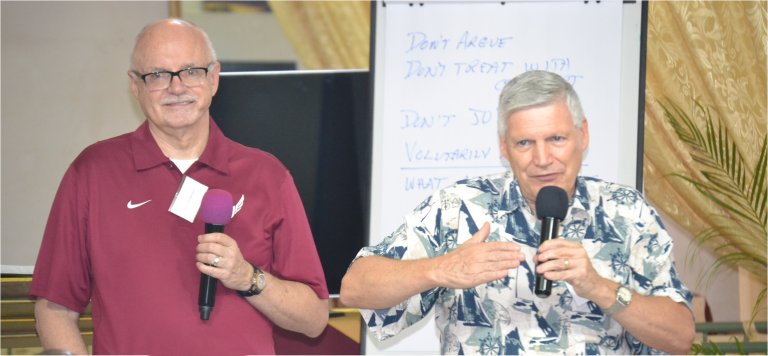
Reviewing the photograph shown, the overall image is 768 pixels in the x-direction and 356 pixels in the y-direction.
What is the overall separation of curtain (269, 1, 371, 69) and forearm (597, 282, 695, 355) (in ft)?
9.14

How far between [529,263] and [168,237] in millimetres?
973

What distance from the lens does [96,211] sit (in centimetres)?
259

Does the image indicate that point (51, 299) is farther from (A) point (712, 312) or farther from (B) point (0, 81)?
(A) point (712, 312)

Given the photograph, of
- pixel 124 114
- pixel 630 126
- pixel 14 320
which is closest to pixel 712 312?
pixel 630 126

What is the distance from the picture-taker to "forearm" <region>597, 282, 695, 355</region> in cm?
212

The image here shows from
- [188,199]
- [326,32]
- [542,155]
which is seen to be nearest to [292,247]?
[188,199]

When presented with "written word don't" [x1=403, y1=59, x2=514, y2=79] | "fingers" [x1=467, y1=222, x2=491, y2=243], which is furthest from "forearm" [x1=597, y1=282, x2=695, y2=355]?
"written word don't" [x1=403, y1=59, x2=514, y2=79]

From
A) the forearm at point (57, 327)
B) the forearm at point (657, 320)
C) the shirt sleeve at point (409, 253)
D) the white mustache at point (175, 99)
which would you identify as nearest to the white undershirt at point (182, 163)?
the white mustache at point (175, 99)

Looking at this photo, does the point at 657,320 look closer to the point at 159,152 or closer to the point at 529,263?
the point at 529,263

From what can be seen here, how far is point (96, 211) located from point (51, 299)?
0.85ft

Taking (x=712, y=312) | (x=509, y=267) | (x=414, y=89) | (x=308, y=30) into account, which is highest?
(x=308, y=30)

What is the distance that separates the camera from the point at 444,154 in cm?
334

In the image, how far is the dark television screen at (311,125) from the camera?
362 cm

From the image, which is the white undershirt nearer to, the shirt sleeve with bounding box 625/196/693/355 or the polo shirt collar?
the polo shirt collar
